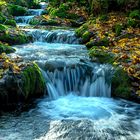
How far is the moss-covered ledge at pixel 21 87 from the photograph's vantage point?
8.85 m

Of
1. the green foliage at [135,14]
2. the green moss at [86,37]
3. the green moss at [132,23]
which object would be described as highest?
the green foliage at [135,14]

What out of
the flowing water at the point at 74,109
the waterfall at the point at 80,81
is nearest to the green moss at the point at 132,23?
the flowing water at the point at 74,109

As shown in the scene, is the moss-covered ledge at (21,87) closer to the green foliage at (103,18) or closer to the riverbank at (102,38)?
the riverbank at (102,38)

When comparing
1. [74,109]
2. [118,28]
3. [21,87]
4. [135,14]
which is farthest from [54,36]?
[74,109]

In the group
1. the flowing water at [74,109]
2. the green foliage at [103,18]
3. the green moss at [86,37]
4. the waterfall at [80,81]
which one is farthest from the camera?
the green foliage at [103,18]

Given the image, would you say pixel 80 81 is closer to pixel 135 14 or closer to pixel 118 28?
pixel 118 28

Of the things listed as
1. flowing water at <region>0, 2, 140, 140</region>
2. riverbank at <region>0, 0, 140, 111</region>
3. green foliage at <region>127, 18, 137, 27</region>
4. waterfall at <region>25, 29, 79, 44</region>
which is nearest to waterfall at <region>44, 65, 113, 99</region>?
flowing water at <region>0, 2, 140, 140</region>

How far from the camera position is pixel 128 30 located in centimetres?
1531

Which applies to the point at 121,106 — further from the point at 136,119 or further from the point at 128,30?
the point at 128,30

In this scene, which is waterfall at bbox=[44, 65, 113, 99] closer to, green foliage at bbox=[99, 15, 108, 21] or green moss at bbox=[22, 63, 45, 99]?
green moss at bbox=[22, 63, 45, 99]

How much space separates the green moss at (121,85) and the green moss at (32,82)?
7.39ft

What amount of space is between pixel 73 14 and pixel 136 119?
51.7 feet

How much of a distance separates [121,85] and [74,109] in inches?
76.5

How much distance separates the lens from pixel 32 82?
31.3 ft
